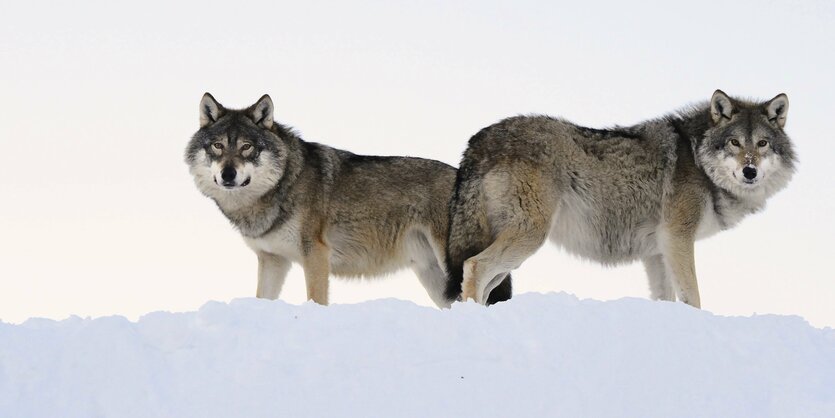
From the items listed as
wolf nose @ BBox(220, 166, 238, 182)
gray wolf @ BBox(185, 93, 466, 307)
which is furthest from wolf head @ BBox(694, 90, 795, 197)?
wolf nose @ BBox(220, 166, 238, 182)

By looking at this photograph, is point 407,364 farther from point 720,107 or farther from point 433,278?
point 720,107

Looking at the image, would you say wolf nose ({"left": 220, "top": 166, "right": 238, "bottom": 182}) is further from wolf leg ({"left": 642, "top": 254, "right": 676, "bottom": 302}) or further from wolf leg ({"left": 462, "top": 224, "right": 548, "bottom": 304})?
wolf leg ({"left": 642, "top": 254, "right": 676, "bottom": 302})

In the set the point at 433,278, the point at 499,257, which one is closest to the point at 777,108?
the point at 499,257

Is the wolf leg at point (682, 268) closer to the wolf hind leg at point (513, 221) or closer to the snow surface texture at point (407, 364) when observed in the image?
the wolf hind leg at point (513, 221)

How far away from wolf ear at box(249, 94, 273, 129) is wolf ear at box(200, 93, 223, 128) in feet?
1.20

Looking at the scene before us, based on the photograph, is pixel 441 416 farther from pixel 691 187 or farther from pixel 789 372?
pixel 691 187

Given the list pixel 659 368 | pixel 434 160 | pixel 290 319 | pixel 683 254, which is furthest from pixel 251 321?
pixel 434 160

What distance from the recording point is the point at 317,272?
1040 cm

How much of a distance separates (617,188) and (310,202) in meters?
3.37

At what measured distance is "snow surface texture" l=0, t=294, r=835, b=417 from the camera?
5.54 m

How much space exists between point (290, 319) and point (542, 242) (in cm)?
362

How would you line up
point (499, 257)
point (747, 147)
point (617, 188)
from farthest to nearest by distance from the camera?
point (747, 147)
point (617, 188)
point (499, 257)

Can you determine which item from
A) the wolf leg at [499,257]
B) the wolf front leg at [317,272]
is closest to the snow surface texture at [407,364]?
the wolf leg at [499,257]

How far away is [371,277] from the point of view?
11242mm
